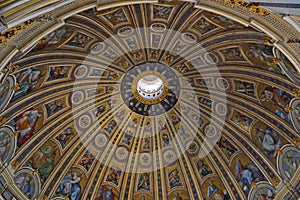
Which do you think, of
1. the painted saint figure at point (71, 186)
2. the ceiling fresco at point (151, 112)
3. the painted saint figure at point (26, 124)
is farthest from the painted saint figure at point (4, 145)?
the painted saint figure at point (71, 186)

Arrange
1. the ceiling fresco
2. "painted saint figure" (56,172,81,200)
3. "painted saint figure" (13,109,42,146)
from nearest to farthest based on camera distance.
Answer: the ceiling fresco → "painted saint figure" (13,109,42,146) → "painted saint figure" (56,172,81,200)

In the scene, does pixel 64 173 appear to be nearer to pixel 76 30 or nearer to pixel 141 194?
pixel 141 194

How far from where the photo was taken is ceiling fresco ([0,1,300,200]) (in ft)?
46.7

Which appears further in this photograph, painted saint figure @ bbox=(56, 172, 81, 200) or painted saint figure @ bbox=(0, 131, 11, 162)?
painted saint figure @ bbox=(56, 172, 81, 200)

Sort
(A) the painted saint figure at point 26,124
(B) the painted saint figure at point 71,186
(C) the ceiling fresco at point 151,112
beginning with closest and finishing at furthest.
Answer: (C) the ceiling fresco at point 151,112, (A) the painted saint figure at point 26,124, (B) the painted saint figure at point 71,186

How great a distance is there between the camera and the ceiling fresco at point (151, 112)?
1424 cm

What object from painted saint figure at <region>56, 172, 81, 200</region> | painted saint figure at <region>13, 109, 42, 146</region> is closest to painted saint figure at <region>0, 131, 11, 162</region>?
painted saint figure at <region>13, 109, 42, 146</region>

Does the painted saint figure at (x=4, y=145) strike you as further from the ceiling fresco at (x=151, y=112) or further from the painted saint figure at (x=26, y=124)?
the painted saint figure at (x=26, y=124)

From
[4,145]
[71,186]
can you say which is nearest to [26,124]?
[4,145]

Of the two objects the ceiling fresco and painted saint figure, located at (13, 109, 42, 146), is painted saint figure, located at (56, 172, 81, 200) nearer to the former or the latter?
the ceiling fresco

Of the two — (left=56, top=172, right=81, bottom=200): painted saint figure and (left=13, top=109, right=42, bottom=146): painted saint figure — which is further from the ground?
(left=13, top=109, right=42, bottom=146): painted saint figure

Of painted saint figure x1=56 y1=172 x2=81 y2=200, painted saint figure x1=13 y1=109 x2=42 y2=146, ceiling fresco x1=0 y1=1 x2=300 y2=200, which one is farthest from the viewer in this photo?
painted saint figure x1=56 y1=172 x2=81 y2=200

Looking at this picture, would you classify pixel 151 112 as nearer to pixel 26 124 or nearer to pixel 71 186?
pixel 71 186

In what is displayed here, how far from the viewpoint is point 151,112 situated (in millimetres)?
20422
